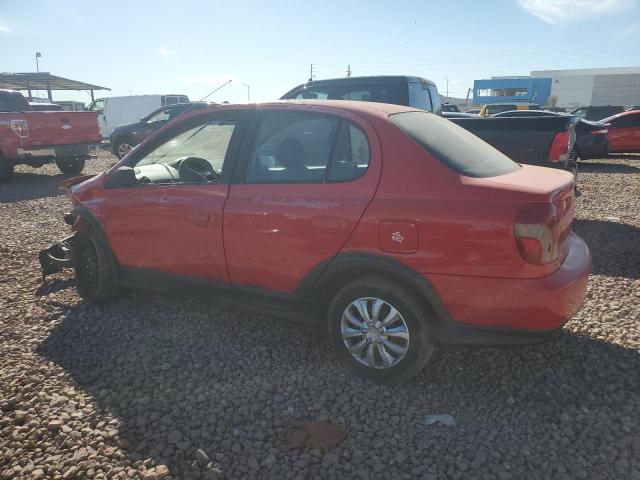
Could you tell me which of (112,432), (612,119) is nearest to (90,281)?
(112,432)

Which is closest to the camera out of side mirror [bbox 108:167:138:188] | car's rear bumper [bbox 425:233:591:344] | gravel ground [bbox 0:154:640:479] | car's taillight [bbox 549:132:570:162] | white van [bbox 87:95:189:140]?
gravel ground [bbox 0:154:640:479]

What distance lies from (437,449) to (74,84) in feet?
110

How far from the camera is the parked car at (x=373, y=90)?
7531mm

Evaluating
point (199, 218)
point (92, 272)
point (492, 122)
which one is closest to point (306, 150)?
point (199, 218)

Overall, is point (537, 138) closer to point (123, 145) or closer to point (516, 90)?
point (123, 145)

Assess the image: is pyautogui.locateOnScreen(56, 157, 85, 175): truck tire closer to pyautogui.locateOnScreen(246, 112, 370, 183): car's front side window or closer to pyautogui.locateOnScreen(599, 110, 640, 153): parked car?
pyautogui.locateOnScreen(246, 112, 370, 183): car's front side window

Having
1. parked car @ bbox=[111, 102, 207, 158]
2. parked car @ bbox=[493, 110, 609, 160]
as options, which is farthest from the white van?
parked car @ bbox=[493, 110, 609, 160]

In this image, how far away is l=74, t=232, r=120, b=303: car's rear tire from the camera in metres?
4.12

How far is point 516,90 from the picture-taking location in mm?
50000

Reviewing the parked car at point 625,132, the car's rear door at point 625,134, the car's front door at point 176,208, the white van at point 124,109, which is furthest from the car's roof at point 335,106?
the white van at point 124,109

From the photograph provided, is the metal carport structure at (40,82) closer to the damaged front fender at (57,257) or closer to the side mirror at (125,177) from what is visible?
the damaged front fender at (57,257)

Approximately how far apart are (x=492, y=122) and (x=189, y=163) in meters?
4.63

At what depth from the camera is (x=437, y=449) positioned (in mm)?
2463

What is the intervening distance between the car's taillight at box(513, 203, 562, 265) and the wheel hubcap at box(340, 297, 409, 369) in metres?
0.81
